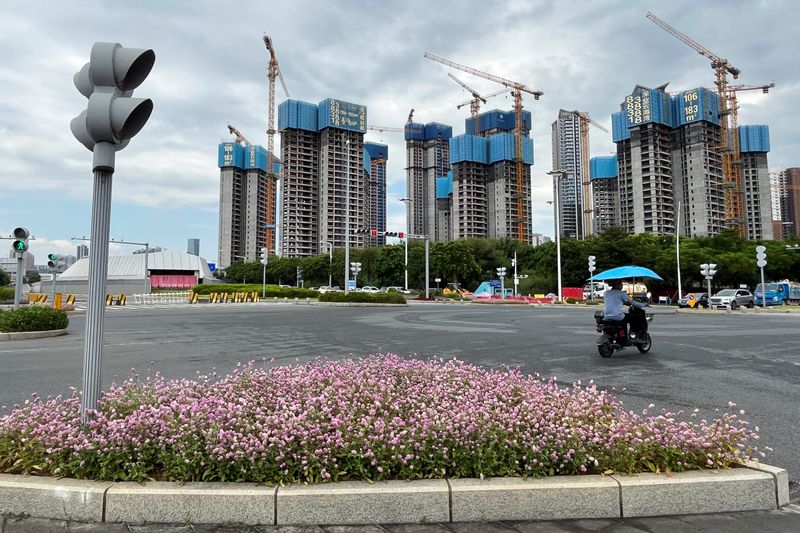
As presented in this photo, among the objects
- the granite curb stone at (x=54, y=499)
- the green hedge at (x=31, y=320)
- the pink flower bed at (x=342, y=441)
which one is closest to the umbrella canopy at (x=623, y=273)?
the pink flower bed at (x=342, y=441)

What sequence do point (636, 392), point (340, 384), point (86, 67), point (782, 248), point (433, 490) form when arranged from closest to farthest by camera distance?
1. point (433, 490)
2. point (86, 67)
3. point (340, 384)
4. point (636, 392)
5. point (782, 248)

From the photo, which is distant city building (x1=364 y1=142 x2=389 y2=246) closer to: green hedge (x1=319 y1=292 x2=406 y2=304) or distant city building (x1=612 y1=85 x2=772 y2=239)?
distant city building (x1=612 y1=85 x2=772 y2=239)

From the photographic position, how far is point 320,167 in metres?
87.0

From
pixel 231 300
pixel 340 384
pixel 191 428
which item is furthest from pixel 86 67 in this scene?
pixel 231 300

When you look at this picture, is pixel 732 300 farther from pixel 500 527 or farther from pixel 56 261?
pixel 56 261

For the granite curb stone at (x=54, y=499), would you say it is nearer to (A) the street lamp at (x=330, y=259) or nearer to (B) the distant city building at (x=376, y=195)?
(A) the street lamp at (x=330, y=259)

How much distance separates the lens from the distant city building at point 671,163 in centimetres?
8156

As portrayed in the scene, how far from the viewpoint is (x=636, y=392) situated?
649 centimetres

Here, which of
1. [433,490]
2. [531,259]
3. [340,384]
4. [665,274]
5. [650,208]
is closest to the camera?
[433,490]

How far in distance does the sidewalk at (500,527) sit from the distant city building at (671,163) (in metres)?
87.4

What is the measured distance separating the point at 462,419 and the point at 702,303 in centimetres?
4386

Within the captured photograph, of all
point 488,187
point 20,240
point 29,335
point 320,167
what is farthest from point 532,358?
point 488,187

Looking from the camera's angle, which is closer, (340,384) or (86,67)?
(86,67)

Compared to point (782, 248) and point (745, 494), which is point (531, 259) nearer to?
point (782, 248)
